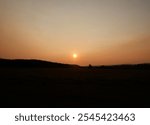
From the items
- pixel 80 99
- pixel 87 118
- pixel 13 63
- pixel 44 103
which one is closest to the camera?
pixel 87 118

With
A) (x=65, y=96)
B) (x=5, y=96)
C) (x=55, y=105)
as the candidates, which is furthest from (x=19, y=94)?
(x=55, y=105)

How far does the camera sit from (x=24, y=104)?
6004 mm

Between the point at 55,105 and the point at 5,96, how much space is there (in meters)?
1.90

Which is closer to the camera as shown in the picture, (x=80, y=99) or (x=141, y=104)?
(x=141, y=104)

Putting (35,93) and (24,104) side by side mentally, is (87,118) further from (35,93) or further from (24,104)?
(35,93)

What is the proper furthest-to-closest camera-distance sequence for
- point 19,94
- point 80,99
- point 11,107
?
point 19,94 < point 80,99 < point 11,107

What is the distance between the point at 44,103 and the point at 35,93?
1.58 m

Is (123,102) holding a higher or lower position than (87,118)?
higher

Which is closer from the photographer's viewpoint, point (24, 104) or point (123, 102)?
point (24, 104)

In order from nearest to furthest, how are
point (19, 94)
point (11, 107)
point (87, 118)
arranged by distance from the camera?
point (87, 118) → point (11, 107) → point (19, 94)

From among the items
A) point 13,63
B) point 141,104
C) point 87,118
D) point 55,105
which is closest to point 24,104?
point 55,105

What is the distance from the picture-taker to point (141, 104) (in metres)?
6.30

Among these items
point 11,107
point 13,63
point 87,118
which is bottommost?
point 87,118

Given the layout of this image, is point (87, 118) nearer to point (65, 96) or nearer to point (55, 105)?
point (55, 105)
